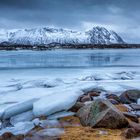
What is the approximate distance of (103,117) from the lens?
637cm

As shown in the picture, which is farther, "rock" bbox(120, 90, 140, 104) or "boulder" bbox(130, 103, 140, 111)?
"rock" bbox(120, 90, 140, 104)

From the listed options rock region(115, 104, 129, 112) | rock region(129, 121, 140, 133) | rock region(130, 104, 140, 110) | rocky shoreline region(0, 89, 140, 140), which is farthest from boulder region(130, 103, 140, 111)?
rock region(129, 121, 140, 133)

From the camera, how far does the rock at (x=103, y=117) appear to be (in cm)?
635

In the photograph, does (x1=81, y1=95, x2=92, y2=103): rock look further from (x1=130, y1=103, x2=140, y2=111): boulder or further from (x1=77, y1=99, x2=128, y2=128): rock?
(x1=77, y1=99, x2=128, y2=128): rock

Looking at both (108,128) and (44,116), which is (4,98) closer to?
(44,116)

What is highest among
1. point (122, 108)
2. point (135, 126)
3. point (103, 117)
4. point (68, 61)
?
point (103, 117)

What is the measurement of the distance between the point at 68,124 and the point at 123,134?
4.03ft

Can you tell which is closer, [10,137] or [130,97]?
[10,137]

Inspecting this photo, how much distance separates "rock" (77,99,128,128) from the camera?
6348 millimetres

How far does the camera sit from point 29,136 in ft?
19.6

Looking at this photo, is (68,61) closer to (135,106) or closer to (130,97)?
(130,97)

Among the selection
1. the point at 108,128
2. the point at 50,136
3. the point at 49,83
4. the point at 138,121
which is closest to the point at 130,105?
the point at 138,121

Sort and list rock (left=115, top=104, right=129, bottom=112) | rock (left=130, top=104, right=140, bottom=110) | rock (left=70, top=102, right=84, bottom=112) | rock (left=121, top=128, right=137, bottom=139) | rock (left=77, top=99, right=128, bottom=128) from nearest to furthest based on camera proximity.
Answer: rock (left=121, top=128, right=137, bottom=139)
rock (left=77, top=99, right=128, bottom=128)
rock (left=70, top=102, right=84, bottom=112)
rock (left=115, top=104, right=129, bottom=112)
rock (left=130, top=104, right=140, bottom=110)

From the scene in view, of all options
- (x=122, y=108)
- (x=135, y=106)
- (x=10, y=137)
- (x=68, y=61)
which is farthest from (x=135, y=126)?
(x=68, y=61)
